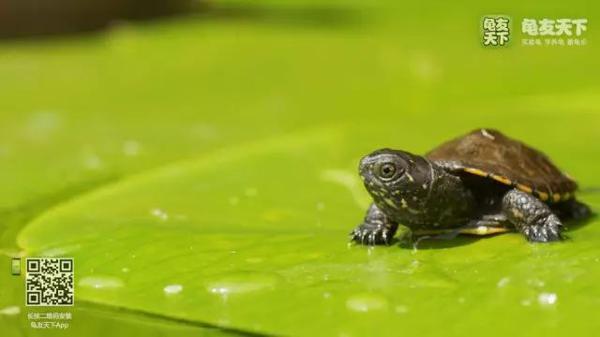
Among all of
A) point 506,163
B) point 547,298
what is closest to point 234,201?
point 506,163

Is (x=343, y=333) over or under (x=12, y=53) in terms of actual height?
under

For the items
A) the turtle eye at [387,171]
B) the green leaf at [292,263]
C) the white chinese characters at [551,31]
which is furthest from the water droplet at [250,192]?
the white chinese characters at [551,31]

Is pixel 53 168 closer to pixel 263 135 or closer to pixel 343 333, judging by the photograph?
pixel 263 135

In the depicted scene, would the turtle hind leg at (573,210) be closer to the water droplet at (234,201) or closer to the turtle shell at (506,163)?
the turtle shell at (506,163)

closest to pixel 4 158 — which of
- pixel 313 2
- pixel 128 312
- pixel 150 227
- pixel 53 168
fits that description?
pixel 53 168

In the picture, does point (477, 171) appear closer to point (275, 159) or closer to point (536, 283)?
point (536, 283)

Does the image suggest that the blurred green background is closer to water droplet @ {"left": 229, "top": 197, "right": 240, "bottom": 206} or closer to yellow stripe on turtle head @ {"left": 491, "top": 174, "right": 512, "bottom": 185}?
water droplet @ {"left": 229, "top": 197, "right": 240, "bottom": 206}

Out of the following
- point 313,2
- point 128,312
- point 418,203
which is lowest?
point 128,312
